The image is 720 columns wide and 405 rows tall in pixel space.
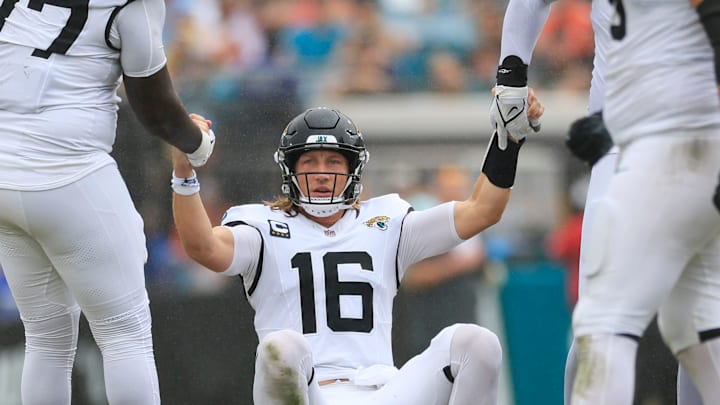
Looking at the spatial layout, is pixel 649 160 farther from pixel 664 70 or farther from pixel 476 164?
pixel 476 164

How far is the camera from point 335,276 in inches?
132

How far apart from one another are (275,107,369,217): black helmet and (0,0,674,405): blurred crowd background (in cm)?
135

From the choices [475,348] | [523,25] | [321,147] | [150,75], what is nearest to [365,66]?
[321,147]

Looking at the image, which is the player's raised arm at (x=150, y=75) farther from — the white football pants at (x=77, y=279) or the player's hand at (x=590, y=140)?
the player's hand at (x=590, y=140)

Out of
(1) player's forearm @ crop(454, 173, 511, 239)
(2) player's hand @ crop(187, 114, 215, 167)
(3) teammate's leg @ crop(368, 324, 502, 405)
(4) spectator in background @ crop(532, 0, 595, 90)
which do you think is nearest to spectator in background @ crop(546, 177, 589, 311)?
(4) spectator in background @ crop(532, 0, 595, 90)

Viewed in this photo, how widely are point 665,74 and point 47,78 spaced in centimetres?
152

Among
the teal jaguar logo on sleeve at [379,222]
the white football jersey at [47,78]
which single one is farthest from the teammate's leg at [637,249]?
the white football jersey at [47,78]

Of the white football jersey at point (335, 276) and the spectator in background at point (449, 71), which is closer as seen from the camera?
the white football jersey at point (335, 276)

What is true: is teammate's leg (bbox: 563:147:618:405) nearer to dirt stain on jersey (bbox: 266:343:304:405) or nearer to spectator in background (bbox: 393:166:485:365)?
dirt stain on jersey (bbox: 266:343:304:405)

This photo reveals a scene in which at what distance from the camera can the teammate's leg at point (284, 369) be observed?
2.88 metres

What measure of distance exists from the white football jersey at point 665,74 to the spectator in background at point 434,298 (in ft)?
8.38

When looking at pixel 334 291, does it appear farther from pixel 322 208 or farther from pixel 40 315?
pixel 40 315

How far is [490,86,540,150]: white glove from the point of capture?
3.31m

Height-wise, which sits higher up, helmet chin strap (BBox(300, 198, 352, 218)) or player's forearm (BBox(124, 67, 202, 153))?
player's forearm (BBox(124, 67, 202, 153))
